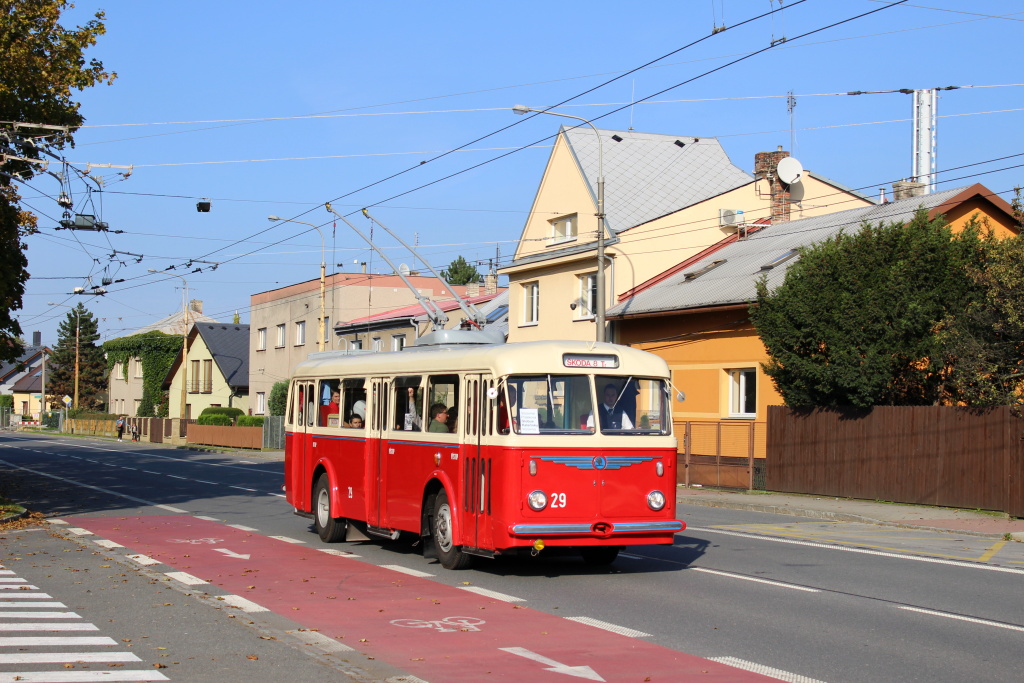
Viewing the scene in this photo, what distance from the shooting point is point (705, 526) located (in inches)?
744

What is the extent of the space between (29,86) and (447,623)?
46.3ft

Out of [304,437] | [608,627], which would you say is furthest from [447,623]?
[304,437]

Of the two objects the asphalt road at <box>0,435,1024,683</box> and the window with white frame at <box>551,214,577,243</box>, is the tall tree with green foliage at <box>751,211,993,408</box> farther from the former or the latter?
the window with white frame at <box>551,214,577,243</box>

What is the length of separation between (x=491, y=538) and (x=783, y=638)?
3873mm

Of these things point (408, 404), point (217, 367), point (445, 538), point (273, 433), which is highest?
point (217, 367)

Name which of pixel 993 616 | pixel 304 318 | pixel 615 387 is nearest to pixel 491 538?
pixel 615 387

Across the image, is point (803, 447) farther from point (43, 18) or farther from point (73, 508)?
point (43, 18)

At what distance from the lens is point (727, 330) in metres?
30.7

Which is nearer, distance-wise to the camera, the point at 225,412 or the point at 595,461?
the point at 595,461

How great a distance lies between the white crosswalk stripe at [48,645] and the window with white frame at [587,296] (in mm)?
27201

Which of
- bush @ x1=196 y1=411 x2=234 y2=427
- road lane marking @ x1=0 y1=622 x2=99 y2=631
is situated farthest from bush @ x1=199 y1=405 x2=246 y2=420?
road lane marking @ x1=0 y1=622 x2=99 y2=631

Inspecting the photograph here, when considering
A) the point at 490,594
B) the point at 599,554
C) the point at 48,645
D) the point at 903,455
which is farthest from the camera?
the point at 903,455

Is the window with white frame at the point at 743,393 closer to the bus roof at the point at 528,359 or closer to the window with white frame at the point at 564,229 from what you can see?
the window with white frame at the point at 564,229

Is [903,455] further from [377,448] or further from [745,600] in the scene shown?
[745,600]
